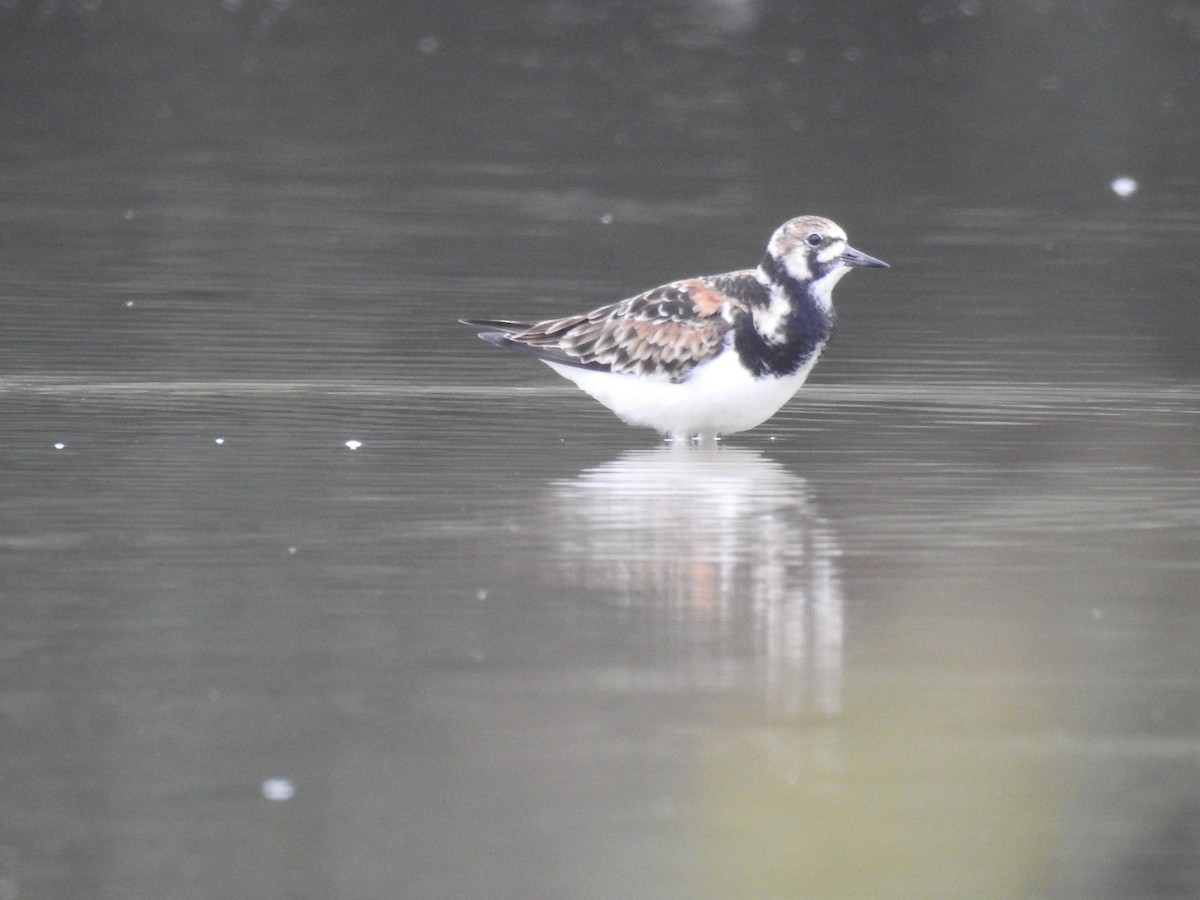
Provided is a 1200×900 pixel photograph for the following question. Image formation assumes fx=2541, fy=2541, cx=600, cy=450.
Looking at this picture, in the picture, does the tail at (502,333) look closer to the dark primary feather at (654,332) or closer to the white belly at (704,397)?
the dark primary feather at (654,332)

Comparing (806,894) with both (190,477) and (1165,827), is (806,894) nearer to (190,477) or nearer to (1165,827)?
(1165,827)

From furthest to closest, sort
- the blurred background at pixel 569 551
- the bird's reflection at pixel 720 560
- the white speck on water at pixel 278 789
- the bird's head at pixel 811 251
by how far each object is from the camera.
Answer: the bird's head at pixel 811 251, the bird's reflection at pixel 720 560, the white speck on water at pixel 278 789, the blurred background at pixel 569 551

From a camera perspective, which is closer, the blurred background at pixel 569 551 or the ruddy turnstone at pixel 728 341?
the blurred background at pixel 569 551

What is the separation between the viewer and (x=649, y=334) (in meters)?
9.92

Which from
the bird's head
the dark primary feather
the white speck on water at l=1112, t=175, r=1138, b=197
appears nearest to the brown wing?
the dark primary feather

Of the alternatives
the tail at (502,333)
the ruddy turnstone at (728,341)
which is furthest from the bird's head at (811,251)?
the tail at (502,333)

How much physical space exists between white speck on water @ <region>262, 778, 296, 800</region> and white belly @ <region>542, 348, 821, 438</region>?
14.2 feet

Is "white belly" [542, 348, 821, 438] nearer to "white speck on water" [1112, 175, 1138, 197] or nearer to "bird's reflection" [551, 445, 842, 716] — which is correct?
"bird's reflection" [551, 445, 842, 716]

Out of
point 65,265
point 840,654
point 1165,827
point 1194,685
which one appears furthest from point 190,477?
point 65,265

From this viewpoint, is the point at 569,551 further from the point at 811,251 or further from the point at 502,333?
the point at 502,333

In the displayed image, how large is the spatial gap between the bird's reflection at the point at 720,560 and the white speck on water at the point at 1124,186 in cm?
946

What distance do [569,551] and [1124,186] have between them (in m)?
12.0

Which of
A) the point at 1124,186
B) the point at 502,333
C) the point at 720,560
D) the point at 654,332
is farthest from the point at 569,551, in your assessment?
the point at 1124,186

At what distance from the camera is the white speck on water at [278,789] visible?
18.2 ft
